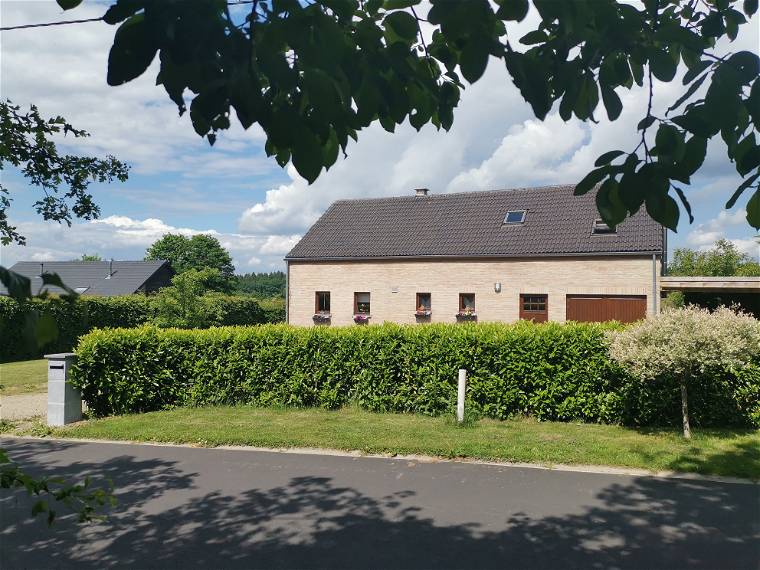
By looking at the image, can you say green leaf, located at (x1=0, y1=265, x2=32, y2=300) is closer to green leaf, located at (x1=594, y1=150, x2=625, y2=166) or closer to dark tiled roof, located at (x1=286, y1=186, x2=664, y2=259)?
green leaf, located at (x1=594, y1=150, x2=625, y2=166)

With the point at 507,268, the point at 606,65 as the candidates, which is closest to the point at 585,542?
the point at 606,65

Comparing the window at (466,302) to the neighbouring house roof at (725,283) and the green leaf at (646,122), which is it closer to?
the neighbouring house roof at (725,283)

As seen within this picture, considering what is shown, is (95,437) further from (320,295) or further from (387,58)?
(320,295)

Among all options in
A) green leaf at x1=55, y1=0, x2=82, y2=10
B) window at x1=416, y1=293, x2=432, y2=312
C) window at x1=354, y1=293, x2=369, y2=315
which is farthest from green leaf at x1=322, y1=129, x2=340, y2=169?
window at x1=354, y1=293, x2=369, y2=315

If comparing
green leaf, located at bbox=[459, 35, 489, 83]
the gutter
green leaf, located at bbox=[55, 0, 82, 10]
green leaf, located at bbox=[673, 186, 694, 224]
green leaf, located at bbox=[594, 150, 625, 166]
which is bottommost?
green leaf, located at bbox=[673, 186, 694, 224]

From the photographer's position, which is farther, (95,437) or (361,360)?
(361,360)

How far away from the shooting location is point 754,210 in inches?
90.0

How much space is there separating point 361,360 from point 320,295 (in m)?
16.1

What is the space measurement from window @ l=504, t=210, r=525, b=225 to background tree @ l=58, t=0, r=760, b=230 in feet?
74.5

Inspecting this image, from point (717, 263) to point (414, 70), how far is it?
39030 mm

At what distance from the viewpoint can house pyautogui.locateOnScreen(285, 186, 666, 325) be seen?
2120 cm

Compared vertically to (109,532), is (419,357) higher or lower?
higher

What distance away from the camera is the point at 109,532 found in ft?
17.7

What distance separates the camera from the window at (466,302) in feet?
77.9
